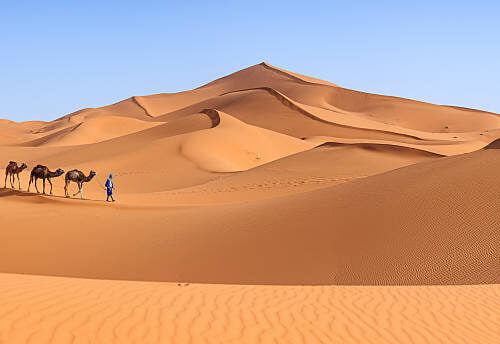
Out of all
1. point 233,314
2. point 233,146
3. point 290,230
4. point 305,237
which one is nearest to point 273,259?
point 305,237

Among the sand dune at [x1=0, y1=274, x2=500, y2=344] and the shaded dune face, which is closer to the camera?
the sand dune at [x1=0, y1=274, x2=500, y2=344]

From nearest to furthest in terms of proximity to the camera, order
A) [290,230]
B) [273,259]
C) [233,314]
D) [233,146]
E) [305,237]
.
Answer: [233,314], [273,259], [305,237], [290,230], [233,146]

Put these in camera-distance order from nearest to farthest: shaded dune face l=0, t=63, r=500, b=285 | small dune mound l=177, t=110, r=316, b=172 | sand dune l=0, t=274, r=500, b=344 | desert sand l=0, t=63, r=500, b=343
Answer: sand dune l=0, t=274, r=500, b=344
desert sand l=0, t=63, r=500, b=343
shaded dune face l=0, t=63, r=500, b=285
small dune mound l=177, t=110, r=316, b=172

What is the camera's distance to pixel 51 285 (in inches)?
312

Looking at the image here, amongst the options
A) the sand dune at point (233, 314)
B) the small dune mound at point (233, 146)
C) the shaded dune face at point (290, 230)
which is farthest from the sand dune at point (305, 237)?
the small dune mound at point (233, 146)

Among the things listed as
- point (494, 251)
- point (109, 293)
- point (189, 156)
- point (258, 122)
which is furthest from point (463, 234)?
point (258, 122)

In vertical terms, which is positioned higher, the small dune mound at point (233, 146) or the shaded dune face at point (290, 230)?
the small dune mound at point (233, 146)

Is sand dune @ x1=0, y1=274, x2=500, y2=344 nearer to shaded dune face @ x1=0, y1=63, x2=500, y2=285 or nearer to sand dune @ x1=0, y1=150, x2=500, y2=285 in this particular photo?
sand dune @ x1=0, y1=150, x2=500, y2=285

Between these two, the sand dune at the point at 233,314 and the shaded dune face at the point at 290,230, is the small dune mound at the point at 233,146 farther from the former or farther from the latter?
the sand dune at the point at 233,314

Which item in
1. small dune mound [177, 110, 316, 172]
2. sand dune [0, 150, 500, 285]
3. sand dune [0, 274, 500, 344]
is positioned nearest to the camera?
sand dune [0, 274, 500, 344]

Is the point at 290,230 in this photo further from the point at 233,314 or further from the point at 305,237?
the point at 233,314

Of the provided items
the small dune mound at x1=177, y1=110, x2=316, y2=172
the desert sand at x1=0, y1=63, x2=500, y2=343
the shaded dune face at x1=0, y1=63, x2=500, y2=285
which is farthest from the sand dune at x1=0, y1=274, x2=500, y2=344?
the small dune mound at x1=177, y1=110, x2=316, y2=172

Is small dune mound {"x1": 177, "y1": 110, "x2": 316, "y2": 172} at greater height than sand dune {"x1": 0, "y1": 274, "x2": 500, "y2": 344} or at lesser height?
greater

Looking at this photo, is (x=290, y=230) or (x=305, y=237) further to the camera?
(x=290, y=230)
